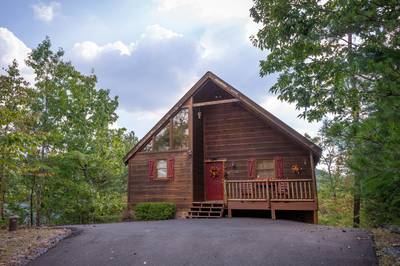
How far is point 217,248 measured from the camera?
642cm

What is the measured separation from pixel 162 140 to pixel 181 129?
123 cm

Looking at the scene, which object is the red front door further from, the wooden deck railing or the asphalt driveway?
the asphalt driveway

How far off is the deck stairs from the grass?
20.3ft

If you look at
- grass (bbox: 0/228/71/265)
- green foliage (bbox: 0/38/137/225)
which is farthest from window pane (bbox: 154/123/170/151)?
grass (bbox: 0/228/71/265)

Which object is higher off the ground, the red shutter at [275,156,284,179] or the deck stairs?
the red shutter at [275,156,284,179]

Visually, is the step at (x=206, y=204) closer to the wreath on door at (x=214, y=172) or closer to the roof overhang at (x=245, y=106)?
the wreath on door at (x=214, y=172)

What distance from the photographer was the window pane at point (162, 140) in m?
15.3

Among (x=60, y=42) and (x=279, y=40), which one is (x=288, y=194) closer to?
(x=279, y=40)

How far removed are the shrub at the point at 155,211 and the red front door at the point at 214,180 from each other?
6.88ft

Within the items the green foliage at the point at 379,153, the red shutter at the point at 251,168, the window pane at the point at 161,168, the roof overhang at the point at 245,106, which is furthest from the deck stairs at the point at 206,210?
the green foliage at the point at 379,153

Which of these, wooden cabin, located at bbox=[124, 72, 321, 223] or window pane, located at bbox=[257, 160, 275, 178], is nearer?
wooden cabin, located at bbox=[124, 72, 321, 223]

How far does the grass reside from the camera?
6164 millimetres

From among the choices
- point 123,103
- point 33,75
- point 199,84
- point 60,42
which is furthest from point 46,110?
point 199,84

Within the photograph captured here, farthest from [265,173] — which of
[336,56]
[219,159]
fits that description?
[336,56]
